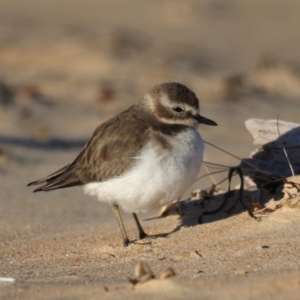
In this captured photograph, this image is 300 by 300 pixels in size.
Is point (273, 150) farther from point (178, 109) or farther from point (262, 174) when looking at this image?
point (178, 109)

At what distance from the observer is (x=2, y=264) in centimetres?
546

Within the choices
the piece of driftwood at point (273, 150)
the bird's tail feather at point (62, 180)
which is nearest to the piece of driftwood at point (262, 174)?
the piece of driftwood at point (273, 150)

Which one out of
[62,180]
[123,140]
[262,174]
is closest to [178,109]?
[123,140]

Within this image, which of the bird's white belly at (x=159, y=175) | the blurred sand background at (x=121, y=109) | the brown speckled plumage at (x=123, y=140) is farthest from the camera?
the brown speckled plumage at (x=123, y=140)

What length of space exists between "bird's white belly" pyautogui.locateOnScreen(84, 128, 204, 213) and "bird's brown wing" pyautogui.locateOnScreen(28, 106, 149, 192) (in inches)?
3.8

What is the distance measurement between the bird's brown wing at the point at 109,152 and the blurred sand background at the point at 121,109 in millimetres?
452

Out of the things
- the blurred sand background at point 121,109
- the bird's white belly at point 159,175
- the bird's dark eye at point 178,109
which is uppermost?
the bird's dark eye at point 178,109

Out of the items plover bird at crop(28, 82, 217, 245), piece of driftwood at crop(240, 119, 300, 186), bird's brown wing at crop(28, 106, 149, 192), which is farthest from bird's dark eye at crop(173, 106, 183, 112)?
piece of driftwood at crop(240, 119, 300, 186)

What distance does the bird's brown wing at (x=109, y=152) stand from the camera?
237 inches

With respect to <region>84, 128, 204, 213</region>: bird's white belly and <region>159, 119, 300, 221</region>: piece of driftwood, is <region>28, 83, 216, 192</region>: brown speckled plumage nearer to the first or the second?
<region>84, 128, 204, 213</region>: bird's white belly

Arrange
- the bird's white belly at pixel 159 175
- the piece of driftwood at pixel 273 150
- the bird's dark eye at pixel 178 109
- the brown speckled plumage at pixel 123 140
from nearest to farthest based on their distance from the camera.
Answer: the bird's white belly at pixel 159 175, the brown speckled plumage at pixel 123 140, the bird's dark eye at pixel 178 109, the piece of driftwood at pixel 273 150

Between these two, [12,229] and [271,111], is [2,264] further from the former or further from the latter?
[271,111]

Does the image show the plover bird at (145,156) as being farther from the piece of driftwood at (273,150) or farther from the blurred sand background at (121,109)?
the piece of driftwood at (273,150)

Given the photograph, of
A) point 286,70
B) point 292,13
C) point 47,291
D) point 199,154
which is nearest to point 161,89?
point 199,154
